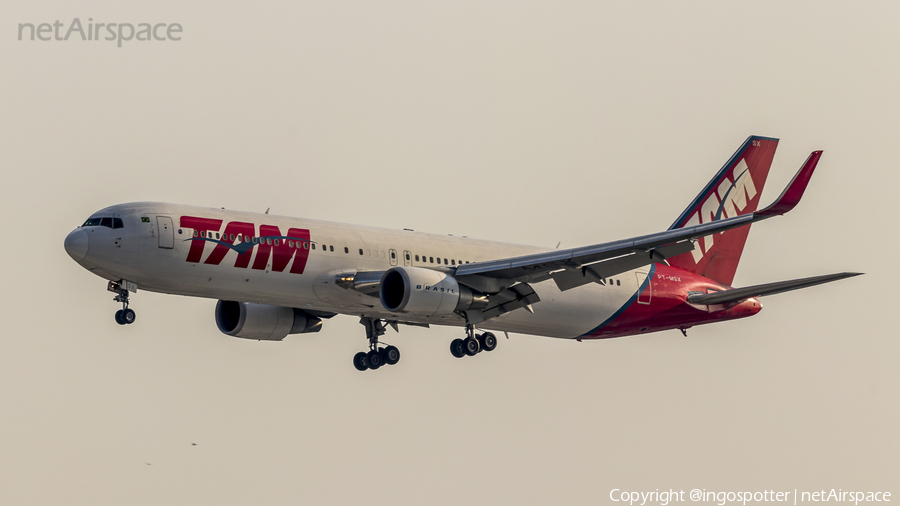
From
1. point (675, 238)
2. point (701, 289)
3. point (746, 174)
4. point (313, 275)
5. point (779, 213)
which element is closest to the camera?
point (779, 213)

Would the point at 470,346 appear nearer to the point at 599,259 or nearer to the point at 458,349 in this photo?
the point at 458,349

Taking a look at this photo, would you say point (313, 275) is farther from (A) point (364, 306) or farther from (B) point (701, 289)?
(B) point (701, 289)

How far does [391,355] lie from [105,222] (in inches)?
547

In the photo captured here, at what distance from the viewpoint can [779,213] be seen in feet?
109

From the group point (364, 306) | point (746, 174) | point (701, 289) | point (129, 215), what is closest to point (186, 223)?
point (129, 215)

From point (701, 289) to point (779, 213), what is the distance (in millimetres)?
14002

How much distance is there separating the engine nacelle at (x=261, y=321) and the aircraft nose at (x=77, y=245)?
9.20 metres

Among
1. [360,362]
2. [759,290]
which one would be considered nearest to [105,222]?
[360,362]

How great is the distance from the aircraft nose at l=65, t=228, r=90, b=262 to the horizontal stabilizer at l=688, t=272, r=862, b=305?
78.8 feet

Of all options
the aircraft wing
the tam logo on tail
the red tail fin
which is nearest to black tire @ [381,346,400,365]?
the aircraft wing

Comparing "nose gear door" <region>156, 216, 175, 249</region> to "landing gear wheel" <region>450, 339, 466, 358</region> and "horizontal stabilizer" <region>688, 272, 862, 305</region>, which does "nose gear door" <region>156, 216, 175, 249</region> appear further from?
"horizontal stabilizer" <region>688, 272, 862, 305</region>

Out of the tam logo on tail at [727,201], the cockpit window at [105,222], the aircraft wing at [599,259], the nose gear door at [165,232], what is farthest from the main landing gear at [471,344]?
the cockpit window at [105,222]

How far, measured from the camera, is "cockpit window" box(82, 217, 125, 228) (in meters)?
35.9

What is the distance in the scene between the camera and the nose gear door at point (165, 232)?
35.9m
